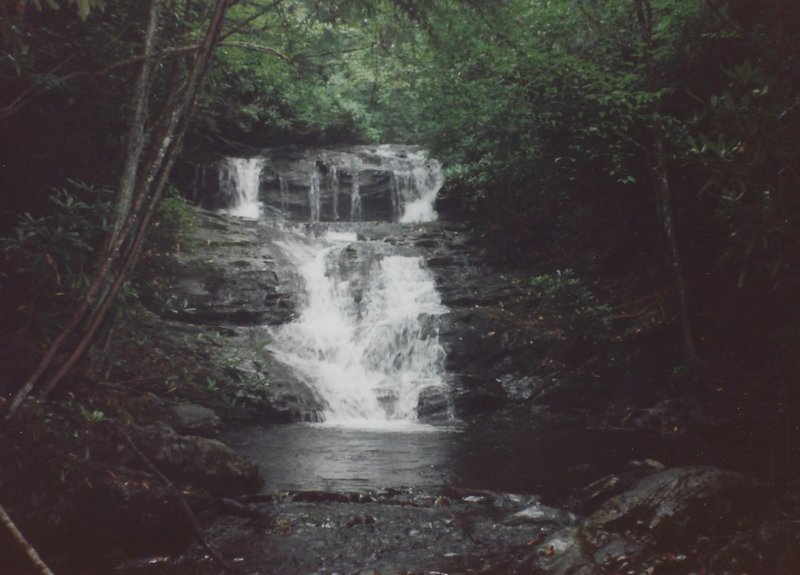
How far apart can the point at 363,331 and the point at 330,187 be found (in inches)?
343

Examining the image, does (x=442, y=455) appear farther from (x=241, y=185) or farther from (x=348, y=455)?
(x=241, y=185)

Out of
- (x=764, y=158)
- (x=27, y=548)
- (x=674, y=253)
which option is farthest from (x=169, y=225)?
(x=674, y=253)

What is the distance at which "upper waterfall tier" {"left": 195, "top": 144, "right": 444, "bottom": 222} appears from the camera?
18.9 m

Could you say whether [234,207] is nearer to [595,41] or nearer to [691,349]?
[595,41]

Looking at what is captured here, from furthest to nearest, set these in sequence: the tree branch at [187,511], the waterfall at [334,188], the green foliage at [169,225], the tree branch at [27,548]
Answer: the waterfall at [334,188], the green foliage at [169,225], the tree branch at [187,511], the tree branch at [27,548]

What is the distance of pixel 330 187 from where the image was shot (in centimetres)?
1956

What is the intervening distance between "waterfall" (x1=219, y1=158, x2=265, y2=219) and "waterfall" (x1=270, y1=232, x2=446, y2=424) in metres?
4.40

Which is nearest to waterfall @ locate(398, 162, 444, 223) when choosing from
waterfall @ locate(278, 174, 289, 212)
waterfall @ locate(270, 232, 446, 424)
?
waterfall @ locate(278, 174, 289, 212)

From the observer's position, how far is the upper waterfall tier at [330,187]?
62.1 feet

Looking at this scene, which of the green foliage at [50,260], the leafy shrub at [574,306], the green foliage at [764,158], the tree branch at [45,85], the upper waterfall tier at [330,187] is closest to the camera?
the green foliage at [764,158]

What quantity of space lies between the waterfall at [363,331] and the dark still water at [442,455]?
1341mm

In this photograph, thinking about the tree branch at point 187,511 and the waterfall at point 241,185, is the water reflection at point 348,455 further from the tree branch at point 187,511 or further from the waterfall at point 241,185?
the waterfall at point 241,185

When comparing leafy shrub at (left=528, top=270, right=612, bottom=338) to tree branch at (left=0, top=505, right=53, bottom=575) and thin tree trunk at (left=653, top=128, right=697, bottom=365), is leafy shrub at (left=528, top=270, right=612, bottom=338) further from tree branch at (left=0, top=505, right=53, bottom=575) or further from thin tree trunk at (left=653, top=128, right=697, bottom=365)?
tree branch at (left=0, top=505, right=53, bottom=575)

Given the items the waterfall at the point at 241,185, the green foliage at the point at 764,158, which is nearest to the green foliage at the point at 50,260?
the green foliage at the point at 764,158
